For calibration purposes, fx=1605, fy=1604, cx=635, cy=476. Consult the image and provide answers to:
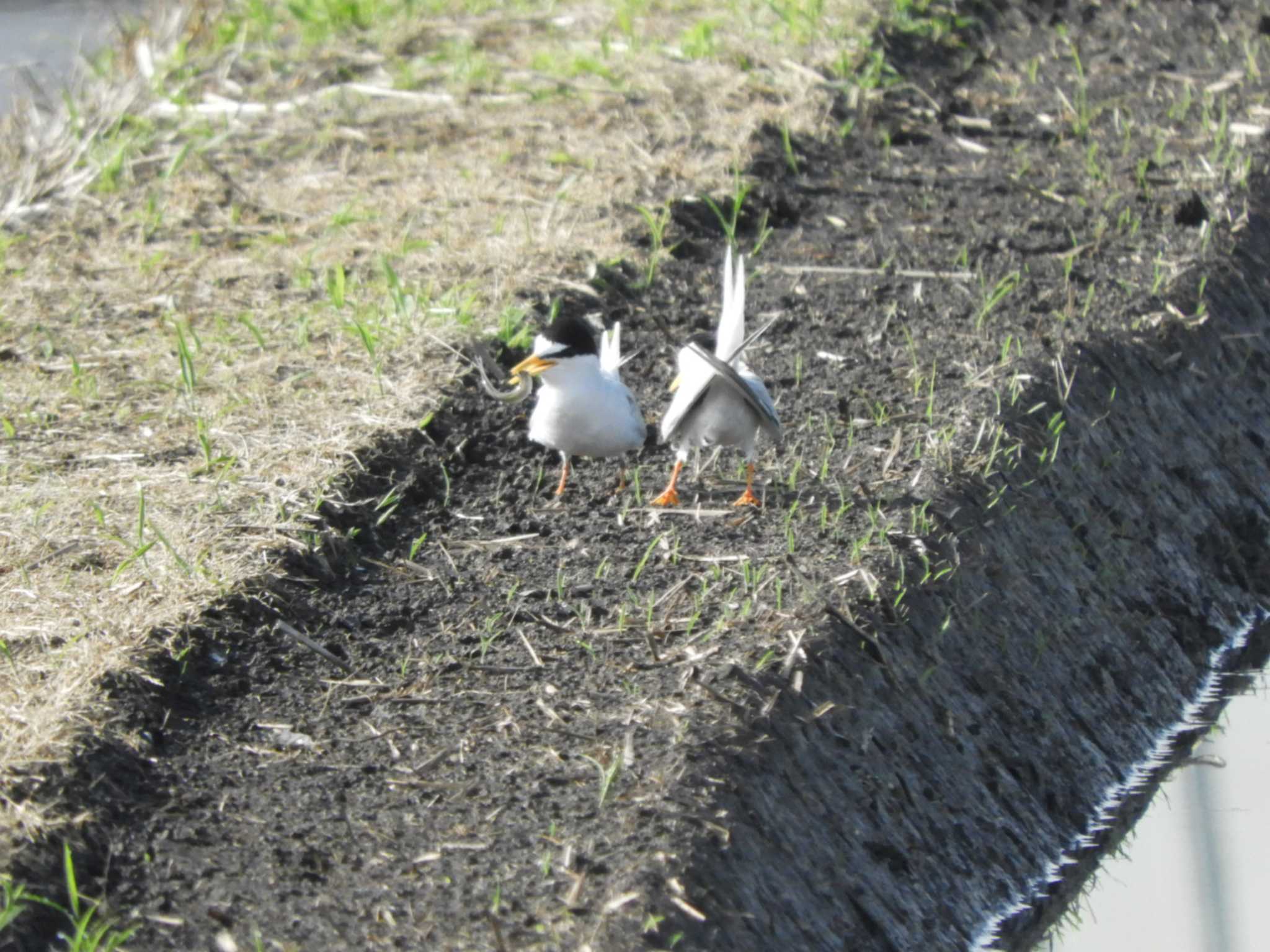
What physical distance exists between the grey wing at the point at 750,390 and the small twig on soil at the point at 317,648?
Answer: 1.37 metres

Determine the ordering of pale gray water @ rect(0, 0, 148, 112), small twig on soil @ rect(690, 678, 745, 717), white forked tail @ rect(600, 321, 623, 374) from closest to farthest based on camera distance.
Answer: small twig on soil @ rect(690, 678, 745, 717), white forked tail @ rect(600, 321, 623, 374), pale gray water @ rect(0, 0, 148, 112)

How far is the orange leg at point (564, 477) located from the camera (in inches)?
203

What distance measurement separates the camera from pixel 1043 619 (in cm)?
498

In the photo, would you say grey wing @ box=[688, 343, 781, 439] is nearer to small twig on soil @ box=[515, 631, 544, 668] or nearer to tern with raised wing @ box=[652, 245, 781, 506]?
tern with raised wing @ box=[652, 245, 781, 506]

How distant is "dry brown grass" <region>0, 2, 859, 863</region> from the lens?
4.48 metres

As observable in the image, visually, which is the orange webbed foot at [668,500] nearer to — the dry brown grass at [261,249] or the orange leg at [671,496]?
the orange leg at [671,496]

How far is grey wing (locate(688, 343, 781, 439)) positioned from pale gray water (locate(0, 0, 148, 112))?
4.97 meters

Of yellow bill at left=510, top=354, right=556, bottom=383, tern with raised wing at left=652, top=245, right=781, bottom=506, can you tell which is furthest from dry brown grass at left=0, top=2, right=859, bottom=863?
tern with raised wing at left=652, top=245, right=781, bottom=506

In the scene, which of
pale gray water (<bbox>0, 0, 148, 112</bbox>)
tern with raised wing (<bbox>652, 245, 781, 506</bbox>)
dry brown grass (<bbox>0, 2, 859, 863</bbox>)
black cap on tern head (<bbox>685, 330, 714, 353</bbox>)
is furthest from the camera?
pale gray water (<bbox>0, 0, 148, 112</bbox>)

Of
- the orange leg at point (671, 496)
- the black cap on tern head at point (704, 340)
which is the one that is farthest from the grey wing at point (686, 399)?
the black cap on tern head at point (704, 340)

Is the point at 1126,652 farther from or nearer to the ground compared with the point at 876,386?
nearer to the ground

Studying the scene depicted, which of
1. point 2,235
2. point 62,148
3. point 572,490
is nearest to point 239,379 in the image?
point 572,490

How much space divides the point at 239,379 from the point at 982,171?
3564 mm

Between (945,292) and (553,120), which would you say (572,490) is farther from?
(553,120)
